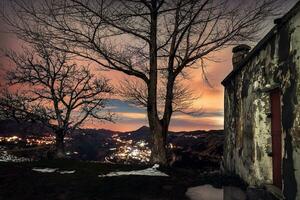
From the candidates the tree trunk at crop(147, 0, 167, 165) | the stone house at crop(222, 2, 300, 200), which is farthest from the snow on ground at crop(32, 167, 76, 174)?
the stone house at crop(222, 2, 300, 200)

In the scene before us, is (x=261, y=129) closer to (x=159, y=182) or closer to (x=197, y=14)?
(x=159, y=182)

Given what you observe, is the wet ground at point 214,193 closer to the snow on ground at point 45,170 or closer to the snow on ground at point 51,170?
the snow on ground at point 51,170

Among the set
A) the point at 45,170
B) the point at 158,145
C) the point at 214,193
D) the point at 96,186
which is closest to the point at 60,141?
the point at 158,145

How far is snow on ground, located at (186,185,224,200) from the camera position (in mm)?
7891

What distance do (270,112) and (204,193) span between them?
8.20 feet

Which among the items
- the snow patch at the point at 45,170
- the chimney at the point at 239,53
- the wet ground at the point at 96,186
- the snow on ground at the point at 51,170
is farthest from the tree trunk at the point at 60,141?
the chimney at the point at 239,53

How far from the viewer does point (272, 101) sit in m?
7.93

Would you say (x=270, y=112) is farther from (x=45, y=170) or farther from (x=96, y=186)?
(x=45, y=170)

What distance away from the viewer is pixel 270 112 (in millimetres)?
7957

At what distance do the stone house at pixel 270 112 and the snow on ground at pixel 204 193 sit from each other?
1.05m

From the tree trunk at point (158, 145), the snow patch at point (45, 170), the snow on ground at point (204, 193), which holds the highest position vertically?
the tree trunk at point (158, 145)

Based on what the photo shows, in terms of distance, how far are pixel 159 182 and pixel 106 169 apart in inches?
131

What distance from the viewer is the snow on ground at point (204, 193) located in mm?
7891

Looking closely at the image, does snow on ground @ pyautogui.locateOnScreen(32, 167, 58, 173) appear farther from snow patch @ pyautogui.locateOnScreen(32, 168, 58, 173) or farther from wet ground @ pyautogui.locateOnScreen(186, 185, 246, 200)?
wet ground @ pyautogui.locateOnScreen(186, 185, 246, 200)
